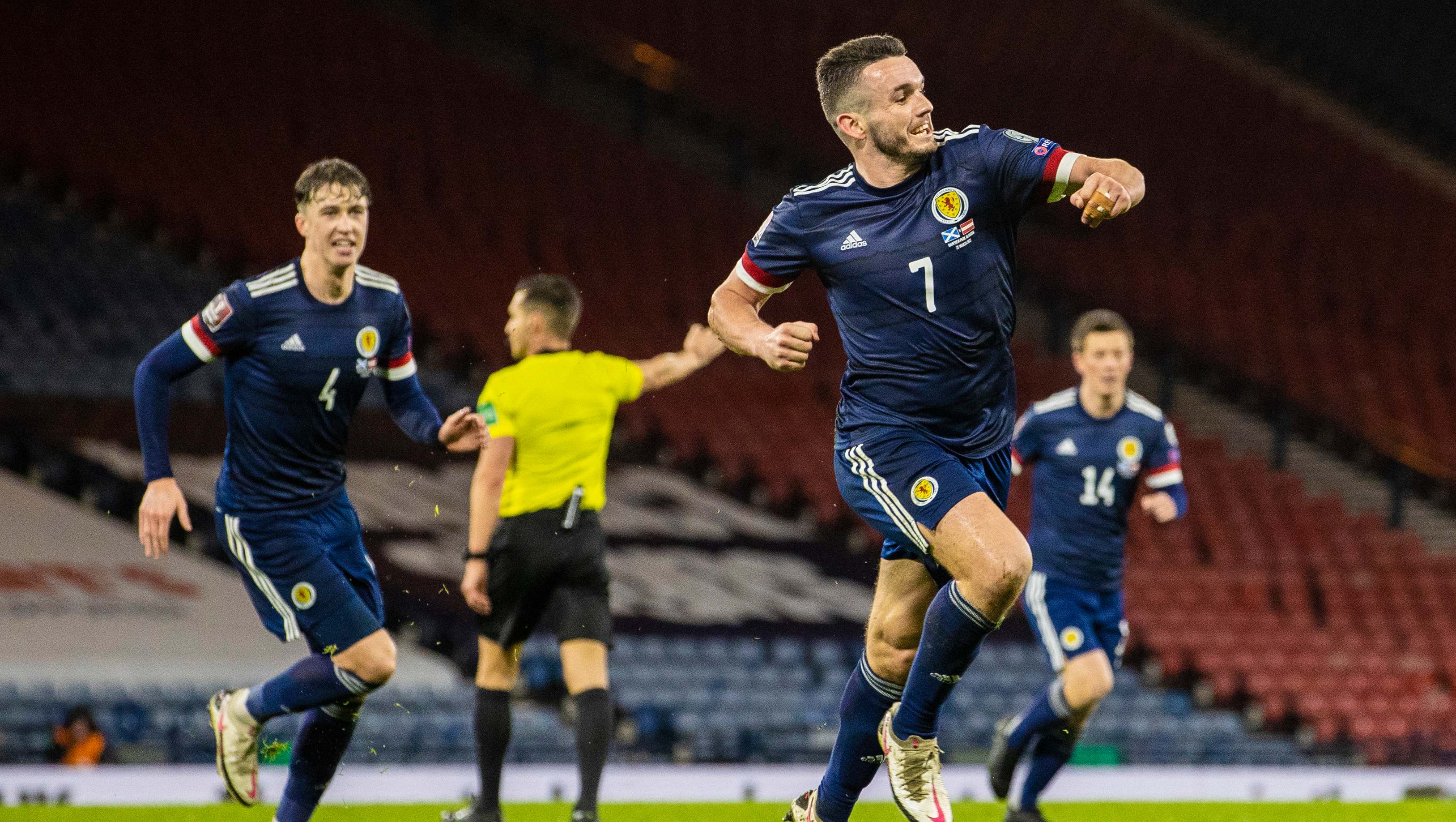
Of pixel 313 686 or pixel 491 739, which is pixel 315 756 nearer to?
pixel 313 686

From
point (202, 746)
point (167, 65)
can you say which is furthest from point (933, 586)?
point (167, 65)

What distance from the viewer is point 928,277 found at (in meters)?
4.80

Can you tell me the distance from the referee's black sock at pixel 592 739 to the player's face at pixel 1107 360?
2.98 m

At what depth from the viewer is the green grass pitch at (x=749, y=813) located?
688cm

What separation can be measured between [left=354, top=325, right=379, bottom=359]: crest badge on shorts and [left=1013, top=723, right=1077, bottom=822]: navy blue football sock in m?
3.49

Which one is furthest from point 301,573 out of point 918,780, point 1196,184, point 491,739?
point 1196,184

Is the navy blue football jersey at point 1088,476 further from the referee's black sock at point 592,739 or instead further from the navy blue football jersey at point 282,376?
the navy blue football jersey at point 282,376

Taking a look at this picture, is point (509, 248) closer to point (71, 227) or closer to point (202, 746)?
point (71, 227)

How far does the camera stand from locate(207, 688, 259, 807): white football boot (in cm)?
568

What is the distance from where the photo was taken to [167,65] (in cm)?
2000

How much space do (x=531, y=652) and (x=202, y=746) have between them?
270cm

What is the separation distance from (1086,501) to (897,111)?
3.22 m

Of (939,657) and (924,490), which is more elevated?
(924,490)

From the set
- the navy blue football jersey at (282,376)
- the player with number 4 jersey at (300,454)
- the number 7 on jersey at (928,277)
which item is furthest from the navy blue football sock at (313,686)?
the number 7 on jersey at (928,277)
